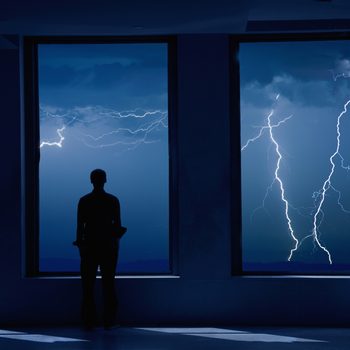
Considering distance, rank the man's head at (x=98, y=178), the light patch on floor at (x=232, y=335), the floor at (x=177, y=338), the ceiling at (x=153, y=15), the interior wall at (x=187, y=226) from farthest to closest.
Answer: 1. the interior wall at (x=187, y=226)
2. the man's head at (x=98, y=178)
3. the light patch on floor at (x=232, y=335)
4. the floor at (x=177, y=338)
5. the ceiling at (x=153, y=15)

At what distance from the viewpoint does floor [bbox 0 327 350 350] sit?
Result: 430 centimetres

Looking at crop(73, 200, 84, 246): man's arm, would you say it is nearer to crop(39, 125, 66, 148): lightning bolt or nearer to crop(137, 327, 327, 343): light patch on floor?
crop(39, 125, 66, 148): lightning bolt

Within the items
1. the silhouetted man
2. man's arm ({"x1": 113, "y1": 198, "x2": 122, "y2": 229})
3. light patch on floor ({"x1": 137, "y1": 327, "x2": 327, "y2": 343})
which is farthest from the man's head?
light patch on floor ({"x1": 137, "y1": 327, "x2": 327, "y2": 343})

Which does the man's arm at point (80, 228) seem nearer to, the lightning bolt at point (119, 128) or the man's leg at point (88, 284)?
the man's leg at point (88, 284)

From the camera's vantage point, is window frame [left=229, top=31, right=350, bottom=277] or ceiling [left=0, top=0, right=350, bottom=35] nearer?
ceiling [left=0, top=0, right=350, bottom=35]

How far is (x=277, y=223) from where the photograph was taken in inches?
203

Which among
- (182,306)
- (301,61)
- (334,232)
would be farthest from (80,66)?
(334,232)

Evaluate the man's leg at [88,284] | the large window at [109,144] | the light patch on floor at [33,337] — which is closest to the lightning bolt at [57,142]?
the large window at [109,144]

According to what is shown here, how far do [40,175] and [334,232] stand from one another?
104 inches

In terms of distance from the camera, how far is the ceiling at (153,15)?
388 cm

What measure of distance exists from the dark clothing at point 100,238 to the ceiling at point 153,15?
1.34 m

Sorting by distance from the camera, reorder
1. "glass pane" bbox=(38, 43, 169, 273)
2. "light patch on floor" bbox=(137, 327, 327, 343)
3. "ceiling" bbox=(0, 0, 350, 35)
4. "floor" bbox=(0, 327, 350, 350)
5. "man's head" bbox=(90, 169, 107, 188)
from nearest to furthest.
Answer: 1. "ceiling" bbox=(0, 0, 350, 35)
2. "floor" bbox=(0, 327, 350, 350)
3. "light patch on floor" bbox=(137, 327, 327, 343)
4. "man's head" bbox=(90, 169, 107, 188)
5. "glass pane" bbox=(38, 43, 169, 273)

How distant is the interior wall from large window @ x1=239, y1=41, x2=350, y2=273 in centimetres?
27

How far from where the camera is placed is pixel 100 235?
4.74 meters
